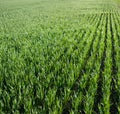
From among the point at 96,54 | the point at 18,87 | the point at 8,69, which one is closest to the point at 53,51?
the point at 96,54

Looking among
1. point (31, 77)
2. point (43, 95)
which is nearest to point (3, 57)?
point (31, 77)

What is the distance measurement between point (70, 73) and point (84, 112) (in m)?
1.89

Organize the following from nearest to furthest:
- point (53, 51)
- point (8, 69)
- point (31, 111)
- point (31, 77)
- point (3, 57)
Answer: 1. point (31, 111)
2. point (31, 77)
3. point (8, 69)
4. point (3, 57)
5. point (53, 51)

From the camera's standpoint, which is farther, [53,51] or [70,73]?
[53,51]

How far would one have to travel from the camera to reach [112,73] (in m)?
7.59

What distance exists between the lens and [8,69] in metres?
7.43

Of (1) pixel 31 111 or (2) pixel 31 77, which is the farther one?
(2) pixel 31 77

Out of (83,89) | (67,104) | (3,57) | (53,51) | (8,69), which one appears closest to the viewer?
(67,104)

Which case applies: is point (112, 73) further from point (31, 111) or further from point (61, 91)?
point (31, 111)

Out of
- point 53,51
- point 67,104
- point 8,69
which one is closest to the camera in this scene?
point 67,104

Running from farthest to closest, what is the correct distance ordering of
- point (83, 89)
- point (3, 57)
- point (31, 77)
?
point (3, 57)
point (31, 77)
point (83, 89)

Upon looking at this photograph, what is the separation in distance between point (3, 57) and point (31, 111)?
4188 mm

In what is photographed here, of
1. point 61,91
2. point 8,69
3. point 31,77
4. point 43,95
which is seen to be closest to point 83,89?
point 61,91

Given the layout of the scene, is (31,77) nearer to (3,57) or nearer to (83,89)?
(83,89)
